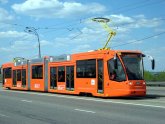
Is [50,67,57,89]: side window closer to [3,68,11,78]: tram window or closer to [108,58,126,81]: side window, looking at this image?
[108,58,126,81]: side window

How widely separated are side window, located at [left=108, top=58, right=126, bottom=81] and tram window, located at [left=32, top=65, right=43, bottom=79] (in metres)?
11.1

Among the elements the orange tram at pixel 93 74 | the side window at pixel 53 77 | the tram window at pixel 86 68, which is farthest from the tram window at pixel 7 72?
the tram window at pixel 86 68

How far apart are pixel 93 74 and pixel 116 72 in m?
A: 2.13

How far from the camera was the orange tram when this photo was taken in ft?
80.4

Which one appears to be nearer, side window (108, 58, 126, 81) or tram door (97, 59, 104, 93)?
side window (108, 58, 126, 81)

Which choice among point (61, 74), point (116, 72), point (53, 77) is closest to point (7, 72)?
point (53, 77)

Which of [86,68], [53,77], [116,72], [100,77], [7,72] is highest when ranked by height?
[7,72]

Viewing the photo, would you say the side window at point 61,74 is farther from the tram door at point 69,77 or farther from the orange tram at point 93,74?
the tram door at point 69,77

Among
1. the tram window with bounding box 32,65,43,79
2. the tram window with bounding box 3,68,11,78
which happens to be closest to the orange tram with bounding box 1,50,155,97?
the tram window with bounding box 32,65,43,79

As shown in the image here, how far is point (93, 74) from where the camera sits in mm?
26422

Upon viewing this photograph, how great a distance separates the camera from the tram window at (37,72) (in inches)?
1374

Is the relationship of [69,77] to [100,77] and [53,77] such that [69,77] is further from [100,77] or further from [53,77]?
[100,77]

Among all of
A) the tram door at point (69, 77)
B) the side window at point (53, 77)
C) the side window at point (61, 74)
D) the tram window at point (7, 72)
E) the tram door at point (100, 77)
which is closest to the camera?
the tram door at point (100, 77)

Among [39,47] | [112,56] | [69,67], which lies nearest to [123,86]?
[112,56]
